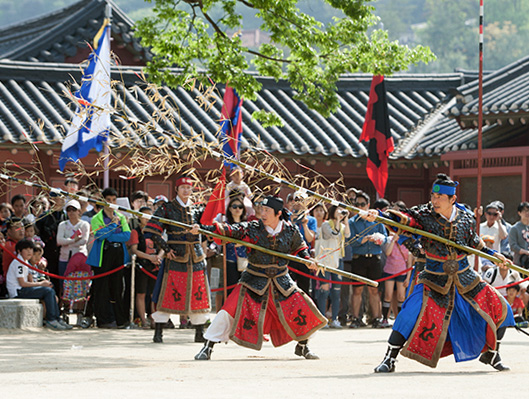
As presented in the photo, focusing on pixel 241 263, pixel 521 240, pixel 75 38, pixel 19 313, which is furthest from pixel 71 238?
pixel 75 38

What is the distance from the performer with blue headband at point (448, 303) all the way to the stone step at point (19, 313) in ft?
16.3

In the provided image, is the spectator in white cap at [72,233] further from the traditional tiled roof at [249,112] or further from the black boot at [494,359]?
the black boot at [494,359]

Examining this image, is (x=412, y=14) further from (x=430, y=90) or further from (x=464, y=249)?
(x=464, y=249)

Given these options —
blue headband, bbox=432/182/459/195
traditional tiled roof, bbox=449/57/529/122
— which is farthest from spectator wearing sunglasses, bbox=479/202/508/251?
blue headband, bbox=432/182/459/195

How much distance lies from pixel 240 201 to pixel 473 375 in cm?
435

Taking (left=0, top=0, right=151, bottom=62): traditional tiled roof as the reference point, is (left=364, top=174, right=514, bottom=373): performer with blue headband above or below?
below

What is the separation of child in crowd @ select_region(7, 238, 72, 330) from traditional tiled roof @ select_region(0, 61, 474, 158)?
4055mm

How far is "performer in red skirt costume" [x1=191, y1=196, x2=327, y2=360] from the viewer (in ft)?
25.0

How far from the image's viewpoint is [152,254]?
11.1m

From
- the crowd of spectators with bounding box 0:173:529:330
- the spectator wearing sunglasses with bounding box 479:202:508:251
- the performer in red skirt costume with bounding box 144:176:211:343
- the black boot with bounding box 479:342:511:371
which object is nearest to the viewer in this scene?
the black boot with bounding box 479:342:511:371

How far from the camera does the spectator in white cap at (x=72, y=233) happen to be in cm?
1087

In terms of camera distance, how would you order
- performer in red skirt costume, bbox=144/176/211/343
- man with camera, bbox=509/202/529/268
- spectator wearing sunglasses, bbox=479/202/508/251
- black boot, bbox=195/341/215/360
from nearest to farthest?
black boot, bbox=195/341/215/360, performer in red skirt costume, bbox=144/176/211/343, man with camera, bbox=509/202/529/268, spectator wearing sunglasses, bbox=479/202/508/251

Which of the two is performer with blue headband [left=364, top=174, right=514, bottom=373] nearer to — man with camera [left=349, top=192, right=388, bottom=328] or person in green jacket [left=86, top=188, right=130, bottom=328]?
man with camera [left=349, top=192, right=388, bottom=328]

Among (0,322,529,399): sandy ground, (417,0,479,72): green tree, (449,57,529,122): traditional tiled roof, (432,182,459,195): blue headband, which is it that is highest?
(417,0,479,72): green tree
